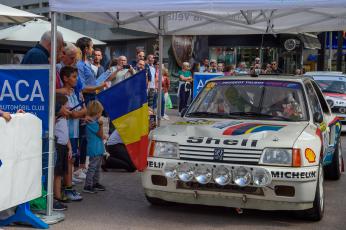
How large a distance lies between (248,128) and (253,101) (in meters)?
0.90

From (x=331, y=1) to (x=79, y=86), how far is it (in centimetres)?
361

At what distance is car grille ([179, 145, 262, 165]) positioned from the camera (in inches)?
224

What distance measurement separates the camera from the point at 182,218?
20.3 ft

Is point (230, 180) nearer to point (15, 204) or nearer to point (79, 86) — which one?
point (15, 204)

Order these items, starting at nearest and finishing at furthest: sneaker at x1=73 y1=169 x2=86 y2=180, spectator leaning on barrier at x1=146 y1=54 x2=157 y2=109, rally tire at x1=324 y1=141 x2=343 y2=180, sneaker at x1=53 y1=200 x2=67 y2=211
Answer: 1. sneaker at x1=53 y1=200 x2=67 y2=211
2. sneaker at x1=73 y1=169 x2=86 y2=180
3. rally tire at x1=324 y1=141 x2=343 y2=180
4. spectator leaning on barrier at x1=146 y1=54 x2=157 y2=109

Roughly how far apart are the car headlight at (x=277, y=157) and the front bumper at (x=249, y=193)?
0.08 meters

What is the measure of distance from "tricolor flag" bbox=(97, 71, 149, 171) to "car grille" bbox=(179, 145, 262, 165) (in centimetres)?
91

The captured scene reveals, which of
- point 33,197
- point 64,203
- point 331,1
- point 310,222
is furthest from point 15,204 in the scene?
point 331,1

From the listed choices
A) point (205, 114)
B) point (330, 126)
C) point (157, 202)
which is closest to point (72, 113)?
point (157, 202)

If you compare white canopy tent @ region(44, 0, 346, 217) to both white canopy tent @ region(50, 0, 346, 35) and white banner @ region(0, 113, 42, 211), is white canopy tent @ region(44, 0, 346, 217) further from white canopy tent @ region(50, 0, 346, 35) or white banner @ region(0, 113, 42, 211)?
white banner @ region(0, 113, 42, 211)

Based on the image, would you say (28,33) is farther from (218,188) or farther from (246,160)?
(246,160)

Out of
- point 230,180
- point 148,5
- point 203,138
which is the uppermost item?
point 148,5

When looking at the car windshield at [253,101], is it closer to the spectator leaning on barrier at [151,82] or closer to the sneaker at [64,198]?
the sneaker at [64,198]

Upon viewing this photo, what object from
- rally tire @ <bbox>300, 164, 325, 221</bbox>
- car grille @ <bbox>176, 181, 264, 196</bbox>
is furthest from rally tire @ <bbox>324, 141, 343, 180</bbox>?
car grille @ <bbox>176, 181, 264, 196</bbox>
